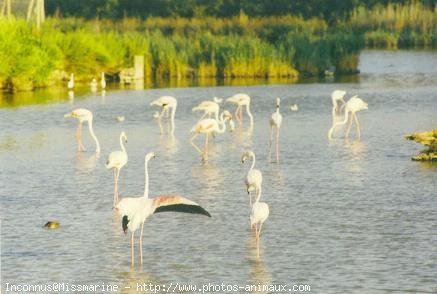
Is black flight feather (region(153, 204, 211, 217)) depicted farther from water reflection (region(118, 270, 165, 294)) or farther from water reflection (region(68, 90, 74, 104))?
water reflection (region(68, 90, 74, 104))

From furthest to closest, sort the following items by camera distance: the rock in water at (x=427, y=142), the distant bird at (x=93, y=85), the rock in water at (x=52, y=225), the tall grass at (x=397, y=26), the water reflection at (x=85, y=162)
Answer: the tall grass at (x=397, y=26)
the distant bird at (x=93, y=85)
the water reflection at (x=85, y=162)
the rock in water at (x=427, y=142)
the rock in water at (x=52, y=225)

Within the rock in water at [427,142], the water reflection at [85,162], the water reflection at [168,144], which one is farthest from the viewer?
the water reflection at [168,144]

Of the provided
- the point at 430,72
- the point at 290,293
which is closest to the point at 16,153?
the point at 290,293

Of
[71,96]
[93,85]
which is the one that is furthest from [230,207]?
[93,85]

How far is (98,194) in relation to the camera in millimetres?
15180

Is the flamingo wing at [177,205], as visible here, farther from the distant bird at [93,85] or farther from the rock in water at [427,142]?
the distant bird at [93,85]

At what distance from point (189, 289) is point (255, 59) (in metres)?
28.8

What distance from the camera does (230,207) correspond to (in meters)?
14.1

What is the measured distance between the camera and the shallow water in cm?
1073

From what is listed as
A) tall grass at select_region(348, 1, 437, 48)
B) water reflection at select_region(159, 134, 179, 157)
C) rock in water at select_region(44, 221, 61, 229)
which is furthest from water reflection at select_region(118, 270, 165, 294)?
tall grass at select_region(348, 1, 437, 48)

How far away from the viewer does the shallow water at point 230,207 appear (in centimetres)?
1073

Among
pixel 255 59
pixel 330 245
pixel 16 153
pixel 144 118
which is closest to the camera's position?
pixel 330 245

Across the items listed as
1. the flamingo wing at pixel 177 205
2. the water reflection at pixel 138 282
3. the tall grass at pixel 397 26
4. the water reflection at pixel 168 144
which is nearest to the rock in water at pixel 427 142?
the water reflection at pixel 168 144

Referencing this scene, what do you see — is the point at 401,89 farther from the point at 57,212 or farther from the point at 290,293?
the point at 290,293
